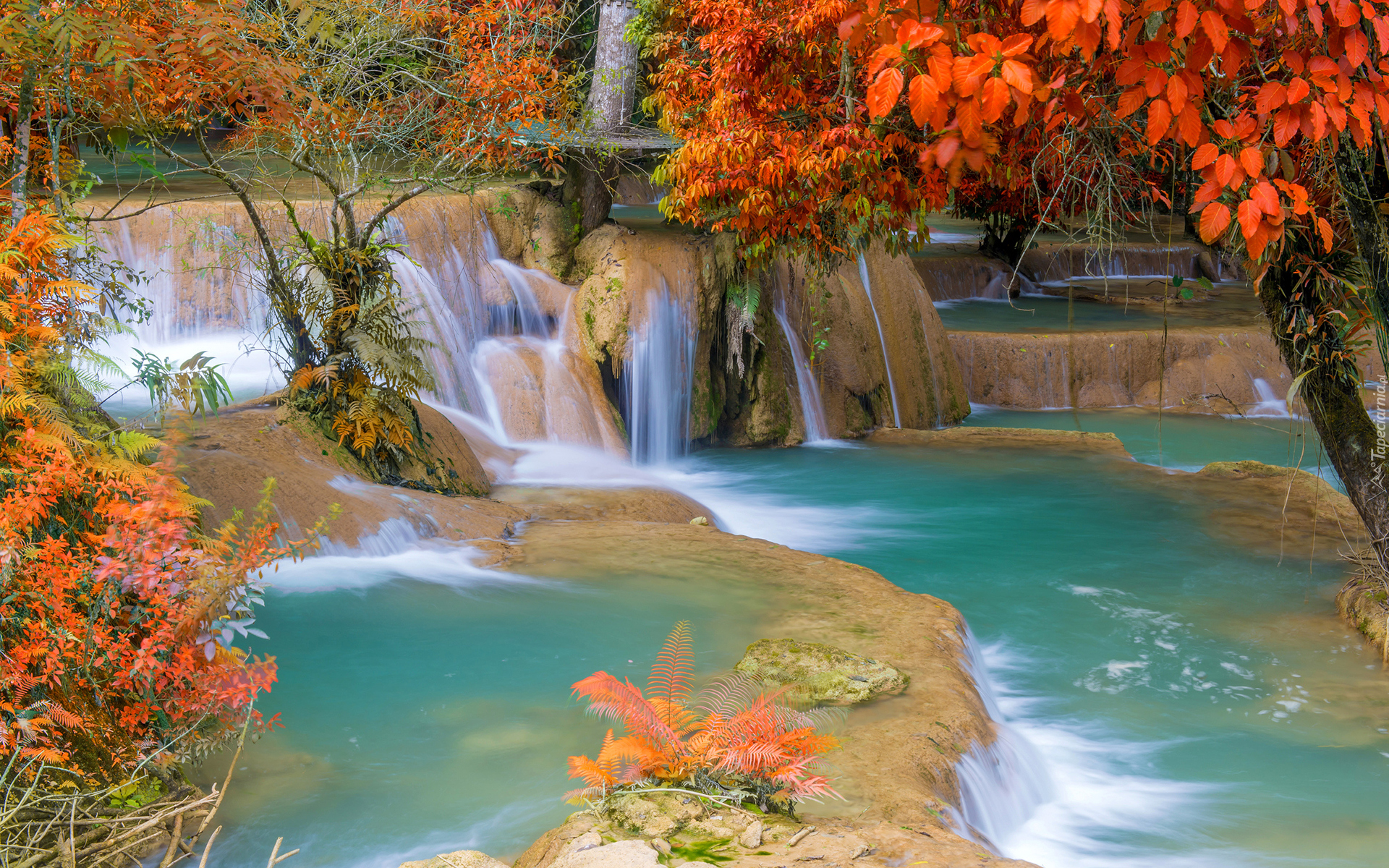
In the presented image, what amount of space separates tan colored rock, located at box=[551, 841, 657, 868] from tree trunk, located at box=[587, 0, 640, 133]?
11.8 metres

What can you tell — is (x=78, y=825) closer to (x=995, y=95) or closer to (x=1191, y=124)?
(x=995, y=95)

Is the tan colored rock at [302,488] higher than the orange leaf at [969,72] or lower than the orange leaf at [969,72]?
lower

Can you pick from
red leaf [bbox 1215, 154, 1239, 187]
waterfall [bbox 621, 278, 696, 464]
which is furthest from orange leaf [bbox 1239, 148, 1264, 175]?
waterfall [bbox 621, 278, 696, 464]

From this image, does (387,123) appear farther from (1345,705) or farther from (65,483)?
(1345,705)

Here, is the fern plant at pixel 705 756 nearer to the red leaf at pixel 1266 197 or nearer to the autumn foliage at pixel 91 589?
the autumn foliage at pixel 91 589

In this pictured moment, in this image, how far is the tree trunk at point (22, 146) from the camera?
4863mm

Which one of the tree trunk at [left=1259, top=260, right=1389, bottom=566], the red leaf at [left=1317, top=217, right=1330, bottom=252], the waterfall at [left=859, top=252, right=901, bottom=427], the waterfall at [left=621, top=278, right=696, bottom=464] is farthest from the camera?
the waterfall at [left=859, top=252, right=901, bottom=427]

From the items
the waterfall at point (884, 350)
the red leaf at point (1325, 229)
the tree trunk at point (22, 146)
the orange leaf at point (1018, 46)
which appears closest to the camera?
the orange leaf at point (1018, 46)

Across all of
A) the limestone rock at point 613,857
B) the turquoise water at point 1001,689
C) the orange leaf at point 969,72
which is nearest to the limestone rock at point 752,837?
the limestone rock at point 613,857

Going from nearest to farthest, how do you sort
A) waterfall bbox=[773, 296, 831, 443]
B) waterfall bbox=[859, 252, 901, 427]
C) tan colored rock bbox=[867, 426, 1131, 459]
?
tan colored rock bbox=[867, 426, 1131, 459] → waterfall bbox=[773, 296, 831, 443] → waterfall bbox=[859, 252, 901, 427]

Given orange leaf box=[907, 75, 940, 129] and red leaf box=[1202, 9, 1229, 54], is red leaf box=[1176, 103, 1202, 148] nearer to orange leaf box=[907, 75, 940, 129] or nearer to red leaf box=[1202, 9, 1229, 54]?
red leaf box=[1202, 9, 1229, 54]

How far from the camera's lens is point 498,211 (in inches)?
501

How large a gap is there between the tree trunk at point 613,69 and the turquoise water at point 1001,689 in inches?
267

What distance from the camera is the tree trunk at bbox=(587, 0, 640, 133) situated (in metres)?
14.1
